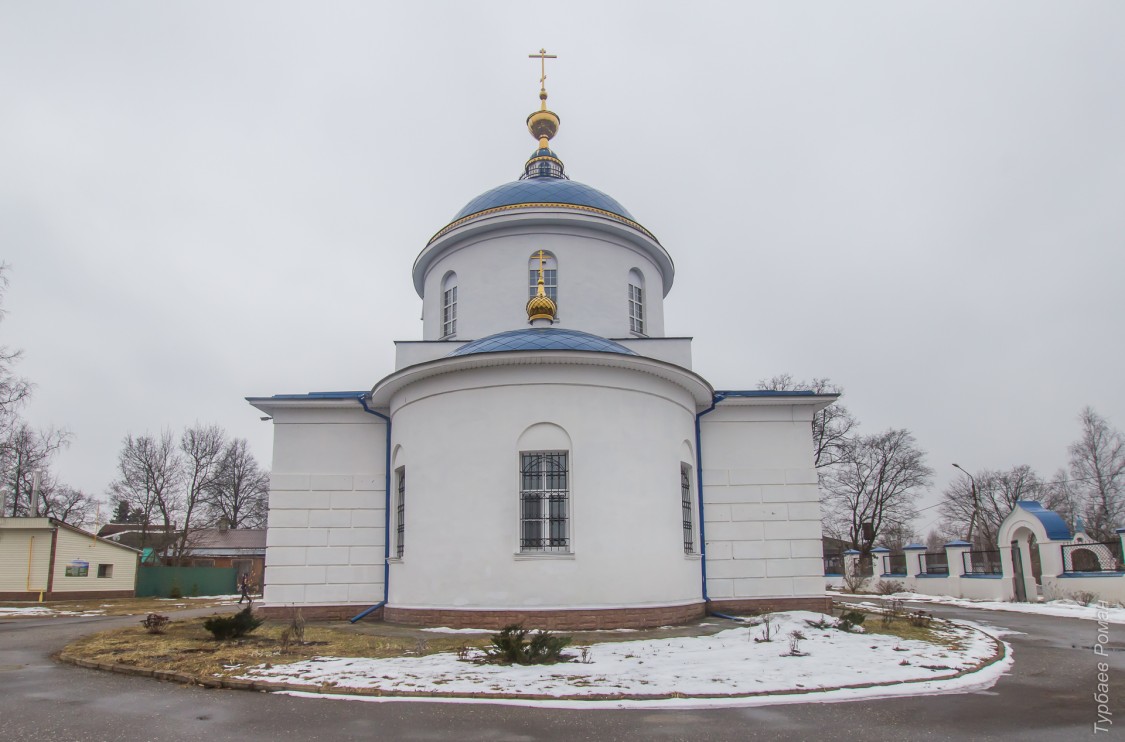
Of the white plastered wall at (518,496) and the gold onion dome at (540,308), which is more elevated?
the gold onion dome at (540,308)

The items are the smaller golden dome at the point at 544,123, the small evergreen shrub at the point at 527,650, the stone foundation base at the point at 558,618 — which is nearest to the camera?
the small evergreen shrub at the point at 527,650

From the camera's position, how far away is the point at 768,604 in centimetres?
1413

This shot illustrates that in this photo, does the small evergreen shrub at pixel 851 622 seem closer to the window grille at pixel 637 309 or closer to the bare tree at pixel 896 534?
the window grille at pixel 637 309

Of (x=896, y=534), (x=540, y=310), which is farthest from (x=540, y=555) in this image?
(x=896, y=534)

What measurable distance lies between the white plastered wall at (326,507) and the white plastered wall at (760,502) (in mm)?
6238

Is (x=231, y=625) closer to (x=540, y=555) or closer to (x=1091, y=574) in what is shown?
(x=540, y=555)

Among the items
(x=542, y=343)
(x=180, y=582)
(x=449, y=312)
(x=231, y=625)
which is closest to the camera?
A: (x=231, y=625)

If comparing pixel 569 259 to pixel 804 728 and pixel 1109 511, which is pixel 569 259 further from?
pixel 1109 511

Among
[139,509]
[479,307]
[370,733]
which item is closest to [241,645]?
[370,733]

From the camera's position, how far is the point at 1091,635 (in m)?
12.5

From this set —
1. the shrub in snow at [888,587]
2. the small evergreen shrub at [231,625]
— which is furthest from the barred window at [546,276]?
the shrub in snow at [888,587]

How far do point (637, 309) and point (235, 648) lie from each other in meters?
11.0

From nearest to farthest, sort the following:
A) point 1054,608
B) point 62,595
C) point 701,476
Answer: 1. point 701,476
2. point 1054,608
3. point 62,595

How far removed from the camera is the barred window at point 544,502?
11867 millimetres
